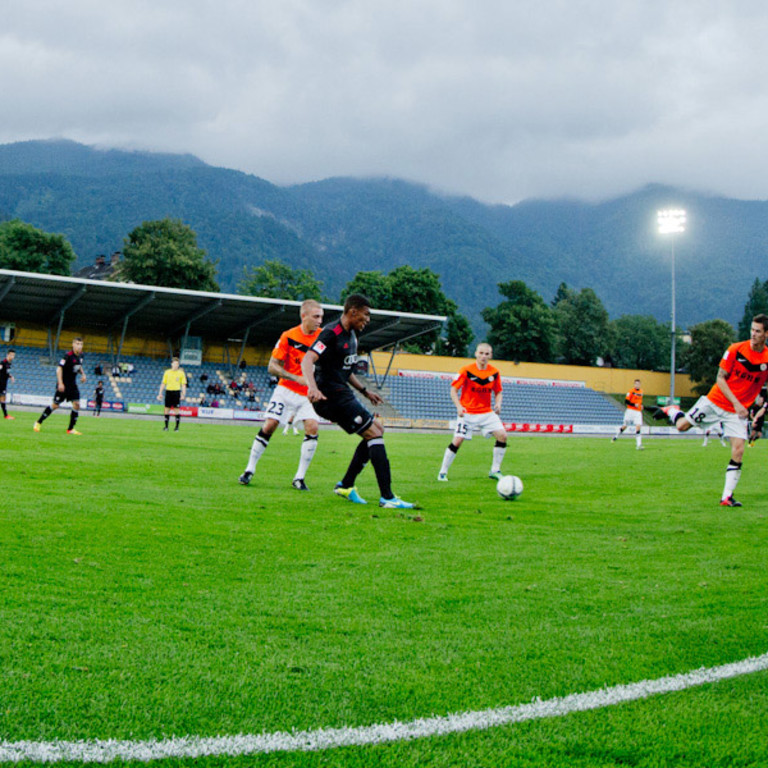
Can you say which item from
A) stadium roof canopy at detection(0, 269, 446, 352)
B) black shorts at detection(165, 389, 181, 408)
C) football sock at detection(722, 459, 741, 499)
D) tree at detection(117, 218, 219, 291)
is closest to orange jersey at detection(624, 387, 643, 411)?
black shorts at detection(165, 389, 181, 408)

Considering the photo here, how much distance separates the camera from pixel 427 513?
768cm

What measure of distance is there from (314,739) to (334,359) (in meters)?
6.03

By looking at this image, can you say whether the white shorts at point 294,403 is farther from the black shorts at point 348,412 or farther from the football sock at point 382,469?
the football sock at point 382,469

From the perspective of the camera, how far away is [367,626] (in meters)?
3.60

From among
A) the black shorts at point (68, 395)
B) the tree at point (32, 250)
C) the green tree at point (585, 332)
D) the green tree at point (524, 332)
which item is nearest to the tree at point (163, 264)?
the tree at point (32, 250)

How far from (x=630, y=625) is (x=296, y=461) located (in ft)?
35.8

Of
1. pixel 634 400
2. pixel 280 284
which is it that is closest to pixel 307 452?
pixel 634 400

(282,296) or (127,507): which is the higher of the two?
(282,296)

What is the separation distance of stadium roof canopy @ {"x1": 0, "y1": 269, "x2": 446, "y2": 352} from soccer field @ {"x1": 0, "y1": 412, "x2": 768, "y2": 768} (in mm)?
36242

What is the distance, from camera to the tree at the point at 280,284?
295 ft

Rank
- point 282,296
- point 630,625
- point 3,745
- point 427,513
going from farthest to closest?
point 282,296, point 427,513, point 630,625, point 3,745

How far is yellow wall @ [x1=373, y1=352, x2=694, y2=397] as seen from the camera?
58500 mm

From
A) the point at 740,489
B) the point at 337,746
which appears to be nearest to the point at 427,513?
the point at 337,746

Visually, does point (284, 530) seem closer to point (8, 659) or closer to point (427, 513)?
point (427, 513)
